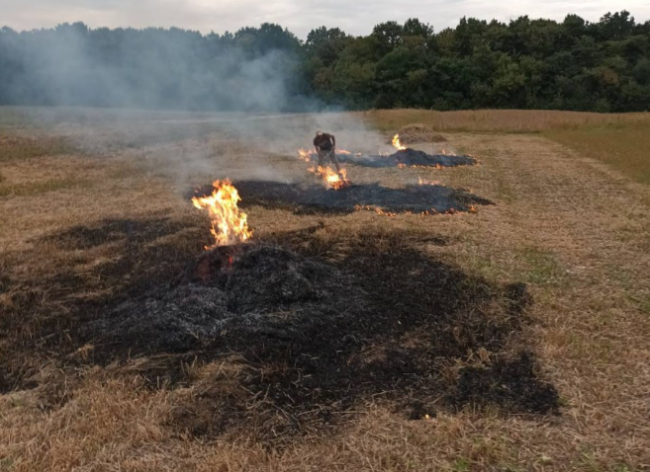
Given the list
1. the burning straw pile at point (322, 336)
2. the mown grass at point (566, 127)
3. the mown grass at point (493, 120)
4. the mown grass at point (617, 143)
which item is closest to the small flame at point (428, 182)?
the mown grass at point (617, 143)

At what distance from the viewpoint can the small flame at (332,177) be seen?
1447cm

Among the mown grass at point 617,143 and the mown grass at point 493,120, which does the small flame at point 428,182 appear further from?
the mown grass at point 493,120

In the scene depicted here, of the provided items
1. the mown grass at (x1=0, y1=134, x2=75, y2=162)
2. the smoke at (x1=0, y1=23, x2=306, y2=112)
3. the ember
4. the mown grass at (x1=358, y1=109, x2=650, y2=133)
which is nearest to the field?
the ember

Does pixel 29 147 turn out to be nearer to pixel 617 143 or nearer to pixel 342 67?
pixel 617 143

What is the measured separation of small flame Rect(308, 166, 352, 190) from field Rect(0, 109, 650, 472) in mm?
2912

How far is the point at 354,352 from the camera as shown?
5684mm

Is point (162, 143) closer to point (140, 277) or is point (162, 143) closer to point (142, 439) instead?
point (140, 277)

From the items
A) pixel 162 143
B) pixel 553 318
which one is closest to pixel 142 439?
pixel 553 318

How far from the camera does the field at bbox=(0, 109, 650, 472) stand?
415 cm

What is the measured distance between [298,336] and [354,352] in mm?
732

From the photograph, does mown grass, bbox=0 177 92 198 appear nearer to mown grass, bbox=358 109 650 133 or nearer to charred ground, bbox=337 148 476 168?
charred ground, bbox=337 148 476 168

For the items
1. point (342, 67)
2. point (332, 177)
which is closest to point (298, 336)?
point (332, 177)

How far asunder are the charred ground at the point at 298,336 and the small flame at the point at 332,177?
20.0 ft

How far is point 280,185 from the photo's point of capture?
50.4 feet
